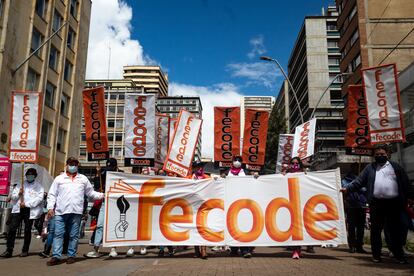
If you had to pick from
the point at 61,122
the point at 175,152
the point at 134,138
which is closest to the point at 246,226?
the point at 175,152

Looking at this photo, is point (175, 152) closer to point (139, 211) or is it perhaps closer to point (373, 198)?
point (139, 211)

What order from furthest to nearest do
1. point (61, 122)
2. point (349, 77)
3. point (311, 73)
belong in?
point (311, 73) → point (349, 77) → point (61, 122)

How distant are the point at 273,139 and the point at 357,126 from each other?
25.9 meters


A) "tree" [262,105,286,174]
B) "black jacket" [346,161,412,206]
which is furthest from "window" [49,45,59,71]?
"black jacket" [346,161,412,206]

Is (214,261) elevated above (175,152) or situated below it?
below

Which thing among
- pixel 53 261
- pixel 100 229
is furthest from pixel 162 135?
pixel 53 261

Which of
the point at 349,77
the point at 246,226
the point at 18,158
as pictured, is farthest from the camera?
the point at 349,77

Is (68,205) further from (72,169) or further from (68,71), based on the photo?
(68,71)

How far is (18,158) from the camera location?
30.6ft

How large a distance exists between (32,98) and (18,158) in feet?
5.06

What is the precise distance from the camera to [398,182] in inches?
275

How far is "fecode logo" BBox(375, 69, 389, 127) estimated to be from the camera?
32.5 feet

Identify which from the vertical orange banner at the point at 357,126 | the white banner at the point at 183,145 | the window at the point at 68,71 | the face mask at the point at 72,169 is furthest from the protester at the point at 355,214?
the window at the point at 68,71

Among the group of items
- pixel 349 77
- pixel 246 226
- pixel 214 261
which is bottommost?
pixel 214 261
